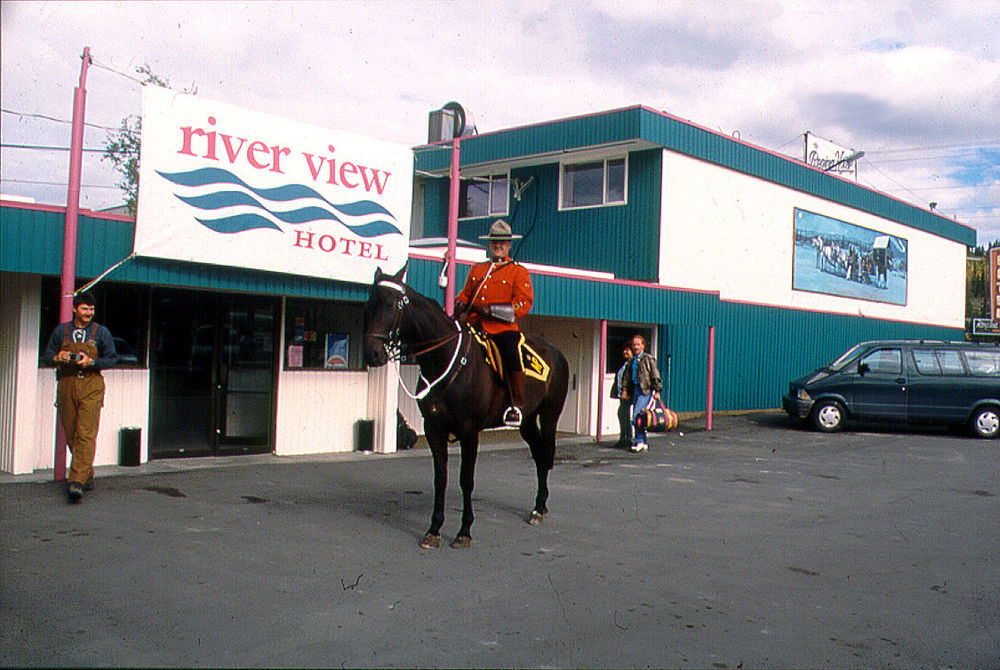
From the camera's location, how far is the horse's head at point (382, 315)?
22.0ft

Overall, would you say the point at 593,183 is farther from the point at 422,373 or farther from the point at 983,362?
the point at 422,373

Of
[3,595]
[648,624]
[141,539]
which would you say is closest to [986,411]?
[648,624]

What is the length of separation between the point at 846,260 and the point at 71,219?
2281cm

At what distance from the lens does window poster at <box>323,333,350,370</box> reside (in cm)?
1309

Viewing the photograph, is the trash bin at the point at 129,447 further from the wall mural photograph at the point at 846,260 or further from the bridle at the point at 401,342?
the wall mural photograph at the point at 846,260

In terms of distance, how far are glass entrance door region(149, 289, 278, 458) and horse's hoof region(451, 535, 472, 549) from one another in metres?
5.97

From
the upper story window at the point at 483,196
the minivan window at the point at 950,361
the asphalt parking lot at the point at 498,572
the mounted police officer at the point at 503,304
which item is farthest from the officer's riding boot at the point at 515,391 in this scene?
the upper story window at the point at 483,196

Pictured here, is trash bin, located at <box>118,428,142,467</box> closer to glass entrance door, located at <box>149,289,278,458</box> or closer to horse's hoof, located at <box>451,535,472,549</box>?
glass entrance door, located at <box>149,289,278,458</box>

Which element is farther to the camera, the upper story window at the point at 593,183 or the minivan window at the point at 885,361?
the upper story window at the point at 593,183

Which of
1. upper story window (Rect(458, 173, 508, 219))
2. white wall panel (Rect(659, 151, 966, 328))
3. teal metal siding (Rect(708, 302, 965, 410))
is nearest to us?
white wall panel (Rect(659, 151, 966, 328))

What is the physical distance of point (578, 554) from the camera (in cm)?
694

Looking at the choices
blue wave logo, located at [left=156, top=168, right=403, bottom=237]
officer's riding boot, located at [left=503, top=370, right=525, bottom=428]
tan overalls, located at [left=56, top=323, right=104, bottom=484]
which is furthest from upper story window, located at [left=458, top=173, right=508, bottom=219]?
officer's riding boot, located at [left=503, top=370, right=525, bottom=428]

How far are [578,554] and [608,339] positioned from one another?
10.9 m

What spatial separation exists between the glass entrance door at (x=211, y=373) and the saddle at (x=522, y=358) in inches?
210
